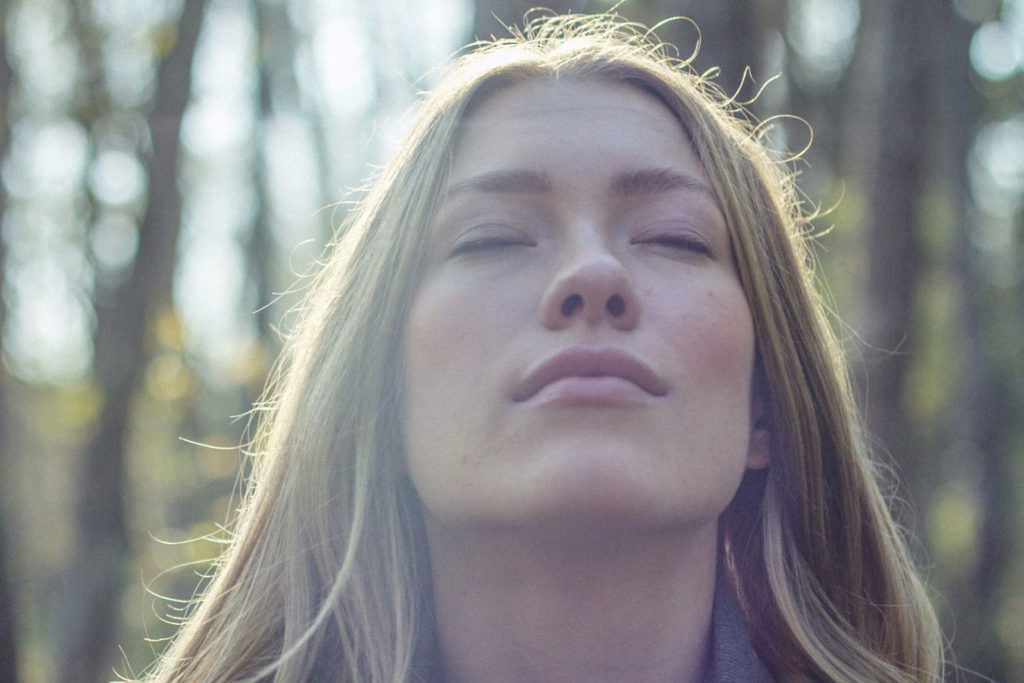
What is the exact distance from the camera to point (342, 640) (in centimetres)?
226

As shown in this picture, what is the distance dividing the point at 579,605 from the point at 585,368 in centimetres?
55

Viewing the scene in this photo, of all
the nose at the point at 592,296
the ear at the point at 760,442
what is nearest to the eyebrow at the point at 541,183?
the nose at the point at 592,296

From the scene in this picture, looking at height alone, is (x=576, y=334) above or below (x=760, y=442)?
above

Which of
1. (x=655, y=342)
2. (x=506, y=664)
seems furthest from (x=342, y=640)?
(x=655, y=342)

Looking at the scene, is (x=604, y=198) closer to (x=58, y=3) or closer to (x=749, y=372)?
(x=749, y=372)

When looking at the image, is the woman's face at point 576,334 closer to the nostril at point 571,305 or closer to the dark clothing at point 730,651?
the nostril at point 571,305

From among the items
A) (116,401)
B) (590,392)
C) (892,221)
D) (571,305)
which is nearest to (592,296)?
(571,305)

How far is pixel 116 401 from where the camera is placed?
240 inches

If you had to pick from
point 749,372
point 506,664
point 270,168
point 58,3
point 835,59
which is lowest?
point 506,664

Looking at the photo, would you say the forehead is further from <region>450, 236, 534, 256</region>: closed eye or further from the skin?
<region>450, 236, 534, 256</region>: closed eye

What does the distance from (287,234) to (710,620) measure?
1504 cm

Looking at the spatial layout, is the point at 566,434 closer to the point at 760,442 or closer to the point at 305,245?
the point at 760,442

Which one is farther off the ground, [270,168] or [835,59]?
[835,59]

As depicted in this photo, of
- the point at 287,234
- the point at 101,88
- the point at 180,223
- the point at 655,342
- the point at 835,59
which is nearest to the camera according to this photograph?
the point at 655,342
